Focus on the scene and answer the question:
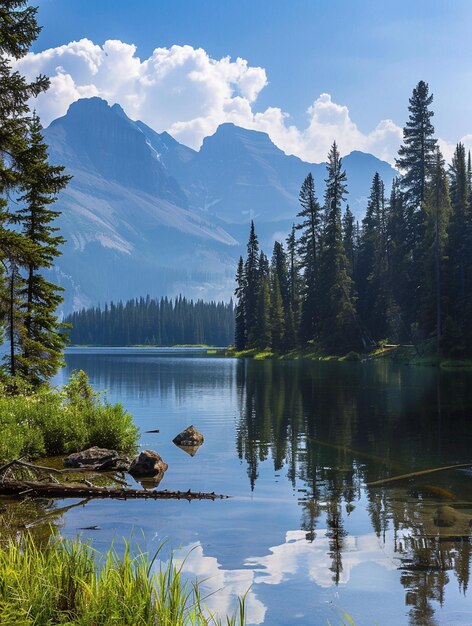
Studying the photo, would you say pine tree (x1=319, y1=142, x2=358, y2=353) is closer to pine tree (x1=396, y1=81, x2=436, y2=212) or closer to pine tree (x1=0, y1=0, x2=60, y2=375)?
pine tree (x1=396, y1=81, x2=436, y2=212)

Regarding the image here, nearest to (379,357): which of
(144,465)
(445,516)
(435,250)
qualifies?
(435,250)

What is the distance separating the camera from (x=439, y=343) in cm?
6944

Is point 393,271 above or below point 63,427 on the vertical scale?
above

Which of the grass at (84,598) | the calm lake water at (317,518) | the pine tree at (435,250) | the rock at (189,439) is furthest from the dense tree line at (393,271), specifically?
the grass at (84,598)

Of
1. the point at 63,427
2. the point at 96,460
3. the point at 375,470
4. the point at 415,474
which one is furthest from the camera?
the point at 63,427

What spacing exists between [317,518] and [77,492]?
535 centimetres

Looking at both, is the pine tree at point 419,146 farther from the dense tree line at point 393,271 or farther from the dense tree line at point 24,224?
the dense tree line at point 24,224

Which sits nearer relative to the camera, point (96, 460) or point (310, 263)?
point (96, 460)

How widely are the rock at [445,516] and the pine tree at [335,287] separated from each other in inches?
2897

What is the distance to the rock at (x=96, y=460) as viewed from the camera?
17.5m

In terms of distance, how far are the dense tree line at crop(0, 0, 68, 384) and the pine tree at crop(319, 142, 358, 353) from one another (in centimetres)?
5979

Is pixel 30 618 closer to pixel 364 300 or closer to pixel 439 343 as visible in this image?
pixel 439 343

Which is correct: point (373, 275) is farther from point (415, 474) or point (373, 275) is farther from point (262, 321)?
point (415, 474)

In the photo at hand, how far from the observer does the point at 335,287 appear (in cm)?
8862
